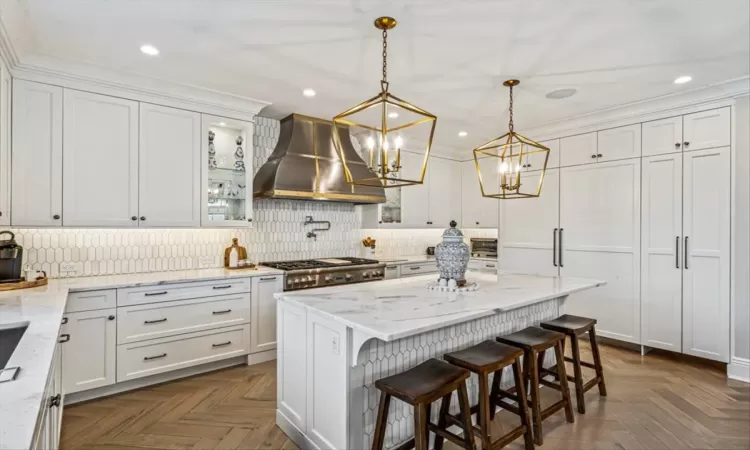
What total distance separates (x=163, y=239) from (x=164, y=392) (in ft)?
4.60

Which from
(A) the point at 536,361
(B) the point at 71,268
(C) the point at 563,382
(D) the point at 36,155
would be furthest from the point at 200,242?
(C) the point at 563,382

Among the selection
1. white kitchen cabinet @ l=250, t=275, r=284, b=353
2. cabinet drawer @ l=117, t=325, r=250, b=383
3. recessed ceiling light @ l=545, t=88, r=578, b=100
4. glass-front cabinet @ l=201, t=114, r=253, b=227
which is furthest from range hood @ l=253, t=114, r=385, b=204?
recessed ceiling light @ l=545, t=88, r=578, b=100

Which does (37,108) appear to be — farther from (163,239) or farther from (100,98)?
(163,239)

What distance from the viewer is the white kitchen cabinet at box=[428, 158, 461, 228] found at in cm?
580

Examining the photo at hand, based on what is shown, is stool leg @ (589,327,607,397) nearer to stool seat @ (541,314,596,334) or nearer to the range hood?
stool seat @ (541,314,596,334)

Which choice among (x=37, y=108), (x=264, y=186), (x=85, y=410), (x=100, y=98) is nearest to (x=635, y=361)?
(x=264, y=186)

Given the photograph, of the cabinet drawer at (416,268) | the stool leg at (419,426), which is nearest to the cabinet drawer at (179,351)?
the cabinet drawer at (416,268)

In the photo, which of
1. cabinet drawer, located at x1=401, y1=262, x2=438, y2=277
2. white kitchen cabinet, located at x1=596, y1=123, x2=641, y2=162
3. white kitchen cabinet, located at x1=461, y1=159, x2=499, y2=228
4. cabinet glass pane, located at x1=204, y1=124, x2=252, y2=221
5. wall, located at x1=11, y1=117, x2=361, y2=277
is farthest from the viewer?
white kitchen cabinet, located at x1=461, y1=159, x2=499, y2=228

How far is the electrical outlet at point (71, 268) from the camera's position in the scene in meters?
3.18

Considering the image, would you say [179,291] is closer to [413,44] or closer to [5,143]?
[5,143]

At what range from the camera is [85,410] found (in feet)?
8.96

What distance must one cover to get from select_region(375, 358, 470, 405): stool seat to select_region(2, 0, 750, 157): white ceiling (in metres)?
1.97

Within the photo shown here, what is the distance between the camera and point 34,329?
1.61 m

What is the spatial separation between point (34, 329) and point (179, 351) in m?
1.73
